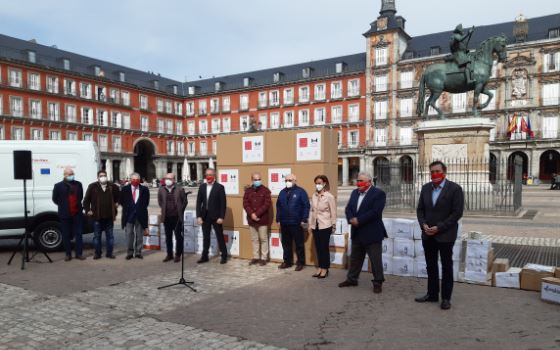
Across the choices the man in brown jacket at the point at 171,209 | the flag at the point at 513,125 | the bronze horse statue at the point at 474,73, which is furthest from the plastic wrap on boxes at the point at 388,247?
the flag at the point at 513,125

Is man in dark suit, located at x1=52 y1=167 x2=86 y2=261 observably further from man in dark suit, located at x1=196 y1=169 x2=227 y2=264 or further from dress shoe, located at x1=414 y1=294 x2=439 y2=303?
dress shoe, located at x1=414 y1=294 x2=439 y2=303

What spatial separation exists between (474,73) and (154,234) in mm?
11850

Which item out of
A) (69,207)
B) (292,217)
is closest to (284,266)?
(292,217)

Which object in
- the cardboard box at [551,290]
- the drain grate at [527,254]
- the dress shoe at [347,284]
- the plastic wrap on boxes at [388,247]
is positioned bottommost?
the dress shoe at [347,284]

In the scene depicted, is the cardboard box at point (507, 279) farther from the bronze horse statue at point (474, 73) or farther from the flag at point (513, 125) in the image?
the flag at point (513, 125)

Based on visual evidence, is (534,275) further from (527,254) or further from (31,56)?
(31,56)

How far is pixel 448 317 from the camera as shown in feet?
15.4

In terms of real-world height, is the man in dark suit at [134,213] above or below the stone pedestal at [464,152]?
below

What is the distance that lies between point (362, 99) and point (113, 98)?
33.1 m

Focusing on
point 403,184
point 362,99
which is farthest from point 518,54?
point 403,184

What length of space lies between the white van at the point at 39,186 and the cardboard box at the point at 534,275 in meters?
8.91

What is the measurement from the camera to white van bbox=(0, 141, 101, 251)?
914 cm

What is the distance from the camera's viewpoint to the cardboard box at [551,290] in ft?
16.6

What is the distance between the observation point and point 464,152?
14047 millimetres
